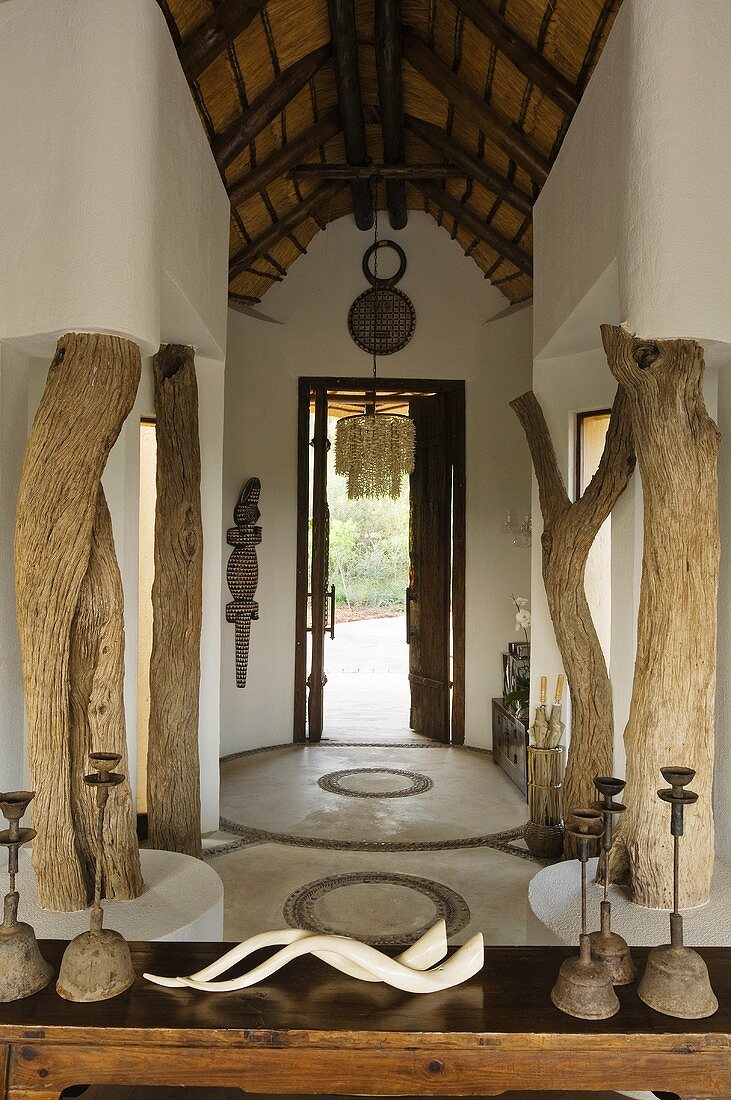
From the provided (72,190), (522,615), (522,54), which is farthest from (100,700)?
(522,54)

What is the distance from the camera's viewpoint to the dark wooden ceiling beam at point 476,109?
4418 millimetres

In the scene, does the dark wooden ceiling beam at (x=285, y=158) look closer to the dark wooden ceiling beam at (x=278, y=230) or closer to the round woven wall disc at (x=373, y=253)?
the dark wooden ceiling beam at (x=278, y=230)

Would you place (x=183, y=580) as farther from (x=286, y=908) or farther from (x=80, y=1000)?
(x=80, y=1000)

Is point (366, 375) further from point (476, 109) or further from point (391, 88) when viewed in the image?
point (476, 109)

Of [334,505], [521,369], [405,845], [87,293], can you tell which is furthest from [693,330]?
[334,505]

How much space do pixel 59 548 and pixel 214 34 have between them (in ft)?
7.93

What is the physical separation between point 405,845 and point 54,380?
9.90ft

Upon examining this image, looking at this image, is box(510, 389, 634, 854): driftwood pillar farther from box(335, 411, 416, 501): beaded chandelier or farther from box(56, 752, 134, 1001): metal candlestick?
box(335, 411, 416, 501): beaded chandelier

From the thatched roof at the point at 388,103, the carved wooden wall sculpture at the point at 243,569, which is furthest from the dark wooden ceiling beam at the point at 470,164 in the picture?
the carved wooden wall sculpture at the point at 243,569

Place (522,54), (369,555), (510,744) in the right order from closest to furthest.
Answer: (522,54) < (510,744) < (369,555)

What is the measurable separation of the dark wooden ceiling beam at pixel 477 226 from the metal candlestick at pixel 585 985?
15.1 feet

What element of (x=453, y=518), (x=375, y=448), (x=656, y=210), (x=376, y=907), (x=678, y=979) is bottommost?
(x=376, y=907)

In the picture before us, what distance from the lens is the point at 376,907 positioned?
12.4 ft

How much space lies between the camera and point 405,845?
458 cm
